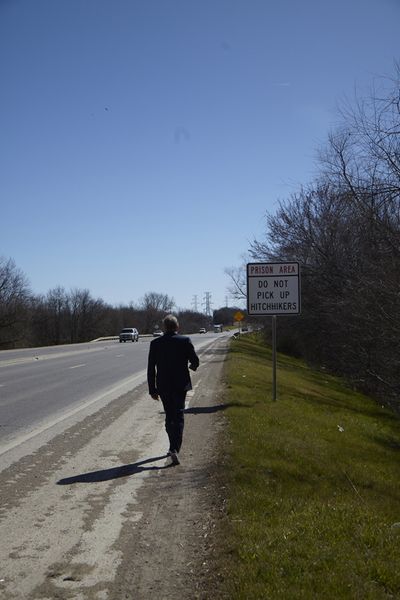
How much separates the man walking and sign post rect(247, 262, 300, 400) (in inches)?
202

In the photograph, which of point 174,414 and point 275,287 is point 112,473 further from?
point 275,287

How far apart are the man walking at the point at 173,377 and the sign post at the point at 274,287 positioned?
16.8ft

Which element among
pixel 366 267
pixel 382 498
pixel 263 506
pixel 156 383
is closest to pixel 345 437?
pixel 382 498

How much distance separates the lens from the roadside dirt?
402 centimetres

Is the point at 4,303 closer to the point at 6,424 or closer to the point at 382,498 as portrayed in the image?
the point at 6,424

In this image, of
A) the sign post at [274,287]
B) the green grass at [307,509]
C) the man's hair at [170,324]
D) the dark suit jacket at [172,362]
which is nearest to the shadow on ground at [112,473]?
the dark suit jacket at [172,362]

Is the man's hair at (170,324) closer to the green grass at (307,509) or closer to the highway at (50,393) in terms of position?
the green grass at (307,509)

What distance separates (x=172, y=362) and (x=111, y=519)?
2.62m

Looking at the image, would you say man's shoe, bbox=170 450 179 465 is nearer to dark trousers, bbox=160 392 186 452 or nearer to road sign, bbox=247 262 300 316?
dark trousers, bbox=160 392 186 452

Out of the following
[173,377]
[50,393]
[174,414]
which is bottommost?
[50,393]

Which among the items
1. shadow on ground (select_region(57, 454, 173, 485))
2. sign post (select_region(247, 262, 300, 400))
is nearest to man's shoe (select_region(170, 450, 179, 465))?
shadow on ground (select_region(57, 454, 173, 485))

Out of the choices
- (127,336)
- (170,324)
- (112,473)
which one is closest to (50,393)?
(170,324)

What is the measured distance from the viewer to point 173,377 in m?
7.62

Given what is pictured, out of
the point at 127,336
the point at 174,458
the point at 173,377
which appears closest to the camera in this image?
the point at 174,458
